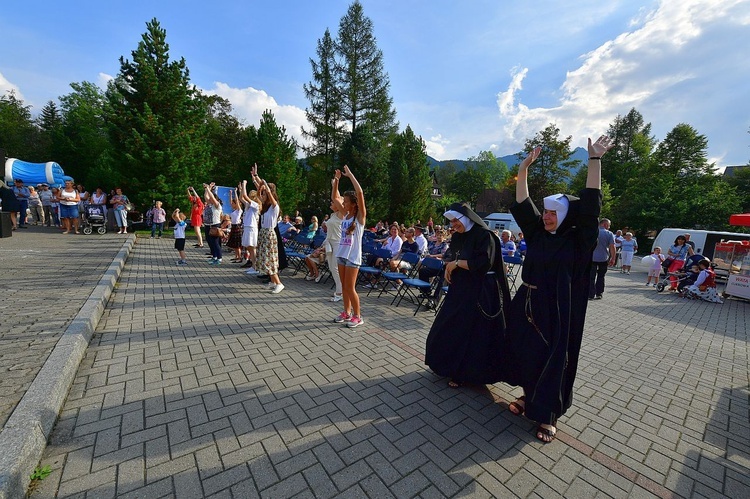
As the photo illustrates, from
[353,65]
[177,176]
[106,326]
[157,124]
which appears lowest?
[106,326]

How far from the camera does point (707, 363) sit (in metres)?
4.69

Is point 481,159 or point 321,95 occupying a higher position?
point 481,159

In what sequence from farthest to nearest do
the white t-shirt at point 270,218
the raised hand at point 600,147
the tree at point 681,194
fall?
1. the tree at point 681,194
2. the white t-shirt at point 270,218
3. the raised hand at point 600,147

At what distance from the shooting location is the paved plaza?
2199 millimetres

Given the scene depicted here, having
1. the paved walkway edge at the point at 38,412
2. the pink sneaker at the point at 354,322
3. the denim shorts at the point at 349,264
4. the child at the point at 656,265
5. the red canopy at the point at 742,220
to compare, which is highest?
the red canopy at the point at 742,220

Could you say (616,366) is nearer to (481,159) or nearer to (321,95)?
(321,95)

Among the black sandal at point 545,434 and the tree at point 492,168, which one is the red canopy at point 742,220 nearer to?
the black sandal at point 545,434

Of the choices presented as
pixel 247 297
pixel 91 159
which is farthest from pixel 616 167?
pixel 91 159

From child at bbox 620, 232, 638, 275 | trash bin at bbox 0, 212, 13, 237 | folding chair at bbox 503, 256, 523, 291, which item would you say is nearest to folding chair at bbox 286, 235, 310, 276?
folding chair at bbox 503, 256, 523, 291

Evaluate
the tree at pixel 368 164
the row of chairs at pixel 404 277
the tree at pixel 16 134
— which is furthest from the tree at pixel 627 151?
the tree at pixel 16 134

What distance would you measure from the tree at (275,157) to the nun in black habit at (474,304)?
18452 millimetres

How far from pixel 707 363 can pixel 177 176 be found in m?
19.9

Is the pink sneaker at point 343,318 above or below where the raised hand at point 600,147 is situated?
below

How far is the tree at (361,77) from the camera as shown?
2805 cm
